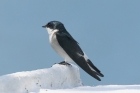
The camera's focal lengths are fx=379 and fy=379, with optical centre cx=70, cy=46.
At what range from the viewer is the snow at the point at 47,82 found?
11.3ft

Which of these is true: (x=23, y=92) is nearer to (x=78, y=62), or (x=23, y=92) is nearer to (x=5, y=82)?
(x=5, y=82)

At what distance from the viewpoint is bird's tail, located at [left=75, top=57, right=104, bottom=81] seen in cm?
579

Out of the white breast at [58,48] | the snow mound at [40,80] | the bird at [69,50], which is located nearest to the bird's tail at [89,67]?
the bird at [69,50]

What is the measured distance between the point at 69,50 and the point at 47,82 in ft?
6.39

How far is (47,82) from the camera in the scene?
4188mm

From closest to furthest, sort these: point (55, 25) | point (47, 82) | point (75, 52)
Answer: point (47, 82), point (75, 52), point (55, 25)

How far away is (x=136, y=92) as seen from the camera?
3346mm

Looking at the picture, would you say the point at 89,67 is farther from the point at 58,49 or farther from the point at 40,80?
the point at 40,80

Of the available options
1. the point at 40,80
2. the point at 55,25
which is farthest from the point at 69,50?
the point at 40,80

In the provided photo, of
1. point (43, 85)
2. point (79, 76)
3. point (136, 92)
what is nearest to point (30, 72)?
point (43, 85)

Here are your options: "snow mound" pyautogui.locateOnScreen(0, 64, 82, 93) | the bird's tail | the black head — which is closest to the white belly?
the bird's tail

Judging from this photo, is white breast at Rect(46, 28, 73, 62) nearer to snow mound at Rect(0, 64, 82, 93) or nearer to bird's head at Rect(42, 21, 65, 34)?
bird's head at Rect(42, 21, 65, 34)

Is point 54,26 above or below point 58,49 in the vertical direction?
above

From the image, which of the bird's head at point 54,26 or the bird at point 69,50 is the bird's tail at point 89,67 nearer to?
the bird at point 69,50
